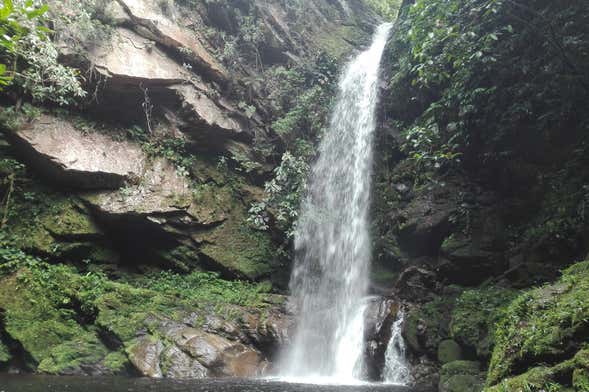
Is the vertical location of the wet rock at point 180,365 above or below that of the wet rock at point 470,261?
below

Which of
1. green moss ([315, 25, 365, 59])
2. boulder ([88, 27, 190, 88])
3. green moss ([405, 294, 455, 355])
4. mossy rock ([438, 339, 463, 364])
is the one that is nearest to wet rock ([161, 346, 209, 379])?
green moss ([405, 294, 455, 355])

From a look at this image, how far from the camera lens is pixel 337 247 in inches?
461

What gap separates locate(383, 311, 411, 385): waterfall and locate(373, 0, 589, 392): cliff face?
0.20 m

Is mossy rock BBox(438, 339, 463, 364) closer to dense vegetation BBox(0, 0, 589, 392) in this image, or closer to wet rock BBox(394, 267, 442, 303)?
dense vegetation BBox(0, 0, 589, 392)

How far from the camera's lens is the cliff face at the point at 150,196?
26.8ft

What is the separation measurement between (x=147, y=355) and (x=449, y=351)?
5533 mm

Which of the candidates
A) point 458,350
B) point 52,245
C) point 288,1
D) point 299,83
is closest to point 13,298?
point 52,245

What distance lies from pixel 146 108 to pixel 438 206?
814cm

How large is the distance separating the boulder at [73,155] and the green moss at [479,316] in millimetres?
8165

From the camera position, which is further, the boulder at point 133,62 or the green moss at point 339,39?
the green moss at point 339,39

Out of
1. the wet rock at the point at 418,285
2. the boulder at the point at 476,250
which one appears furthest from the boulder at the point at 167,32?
the boulder at the point at 476,250

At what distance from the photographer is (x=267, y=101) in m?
13.7

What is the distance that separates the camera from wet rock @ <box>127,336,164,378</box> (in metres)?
7.61

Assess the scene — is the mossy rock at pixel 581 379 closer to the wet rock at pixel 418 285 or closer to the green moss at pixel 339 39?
the wet rock at pixel 418 285
